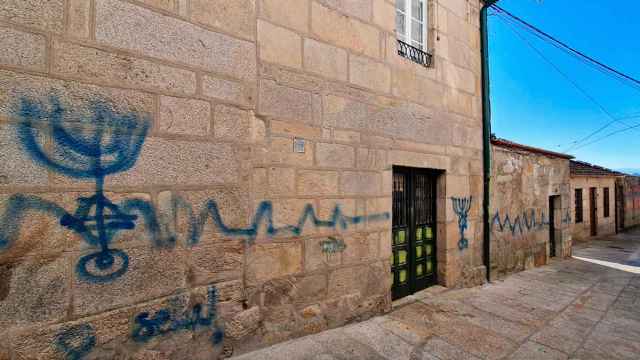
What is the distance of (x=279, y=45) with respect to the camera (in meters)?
2.81

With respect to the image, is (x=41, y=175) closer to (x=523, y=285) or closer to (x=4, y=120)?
(x=4, y=120)

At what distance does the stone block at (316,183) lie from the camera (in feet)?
9.59

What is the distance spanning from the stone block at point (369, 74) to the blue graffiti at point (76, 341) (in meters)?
2.98

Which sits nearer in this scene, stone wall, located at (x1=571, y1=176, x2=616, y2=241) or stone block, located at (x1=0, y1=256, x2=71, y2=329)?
stone block, located at (x1=0, y1=256, x2=71, y2=329)

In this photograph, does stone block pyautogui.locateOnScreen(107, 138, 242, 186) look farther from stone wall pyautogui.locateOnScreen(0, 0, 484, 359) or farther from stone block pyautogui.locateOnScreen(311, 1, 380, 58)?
stone block pyautogui.locateOnScreen(311, 1, 380, 58)

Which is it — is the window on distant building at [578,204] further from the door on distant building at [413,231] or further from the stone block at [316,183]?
the stone block at [316,183]

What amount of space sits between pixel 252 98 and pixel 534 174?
255 inches

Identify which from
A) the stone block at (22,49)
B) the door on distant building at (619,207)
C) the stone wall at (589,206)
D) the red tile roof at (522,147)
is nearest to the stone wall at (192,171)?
the stone block at (22,49)

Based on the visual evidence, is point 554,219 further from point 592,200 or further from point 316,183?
point 592,200

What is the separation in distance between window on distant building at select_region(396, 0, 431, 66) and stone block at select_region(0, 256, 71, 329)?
13.0ft

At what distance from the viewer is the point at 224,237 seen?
96.3 inches

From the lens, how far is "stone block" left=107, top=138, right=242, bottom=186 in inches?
82.0

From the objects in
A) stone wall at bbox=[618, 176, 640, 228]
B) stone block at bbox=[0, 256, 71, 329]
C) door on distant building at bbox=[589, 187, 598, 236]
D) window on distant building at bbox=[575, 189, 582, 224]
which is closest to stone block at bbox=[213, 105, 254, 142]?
stone block at bbox=[0, 256, 71, 329]

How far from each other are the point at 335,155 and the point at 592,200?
1588 cm
